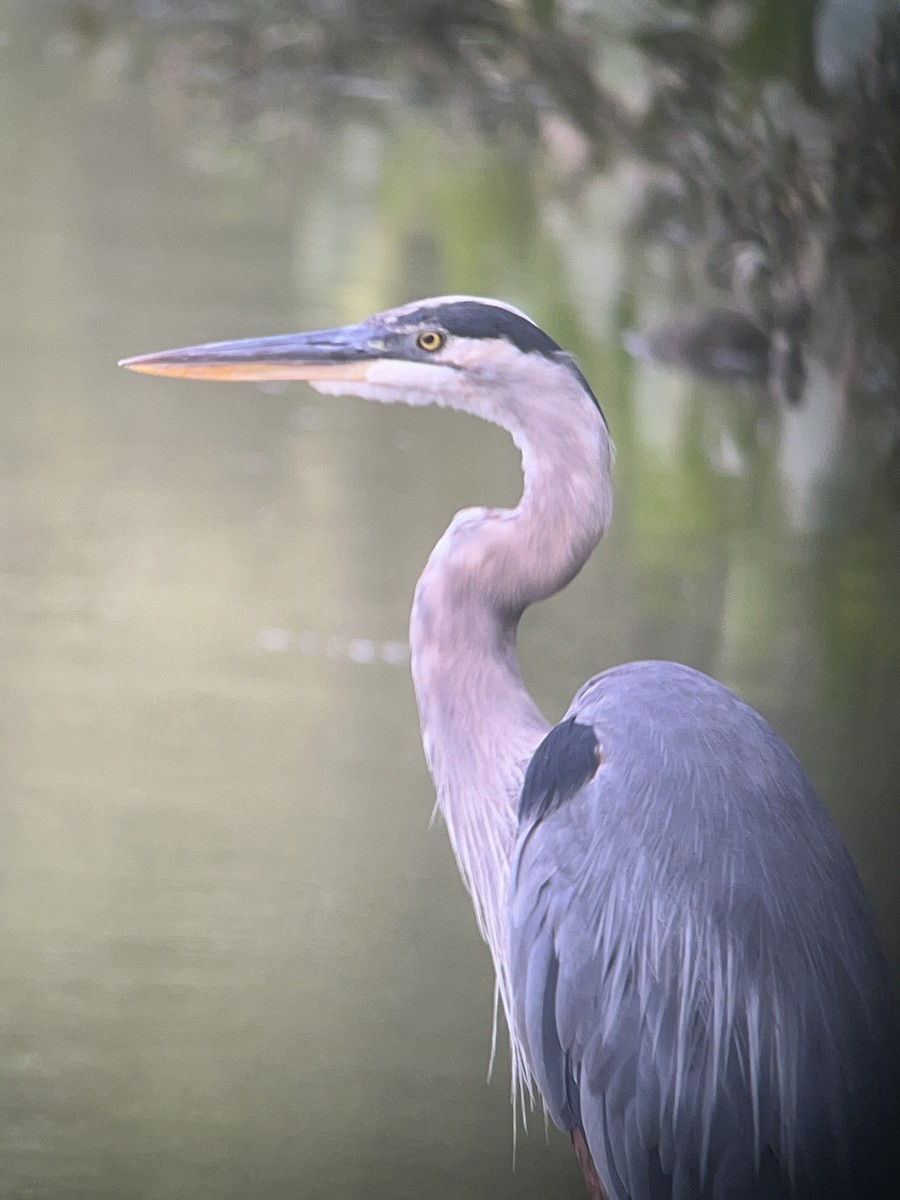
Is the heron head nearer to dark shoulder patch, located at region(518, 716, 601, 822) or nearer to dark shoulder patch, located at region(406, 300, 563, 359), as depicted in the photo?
dark shoulder patch, located at region(406, 300, 563, 359)

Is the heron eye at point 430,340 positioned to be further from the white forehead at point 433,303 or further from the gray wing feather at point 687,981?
the gray wing feather at point 687,981

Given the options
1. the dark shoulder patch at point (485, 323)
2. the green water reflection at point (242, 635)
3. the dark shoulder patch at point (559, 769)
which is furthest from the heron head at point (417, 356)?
the dark shoulder patch at point (559, 769)

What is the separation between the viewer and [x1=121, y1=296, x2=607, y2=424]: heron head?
5.35 feet

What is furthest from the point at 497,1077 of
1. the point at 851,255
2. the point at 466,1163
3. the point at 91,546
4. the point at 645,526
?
the point at 851,255

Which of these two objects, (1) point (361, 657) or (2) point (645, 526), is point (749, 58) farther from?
(1) point (361, 657)

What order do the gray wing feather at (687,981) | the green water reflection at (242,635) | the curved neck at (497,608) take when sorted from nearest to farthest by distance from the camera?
the gray wing feather at (687,981), the curved neck at (497,608), the green water reflection at (242,635)

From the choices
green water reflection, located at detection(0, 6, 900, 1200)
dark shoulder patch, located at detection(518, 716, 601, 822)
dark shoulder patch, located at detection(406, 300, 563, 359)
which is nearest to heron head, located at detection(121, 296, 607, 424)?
dark shoulder patch, located at detection(406, 300, 563, 359)

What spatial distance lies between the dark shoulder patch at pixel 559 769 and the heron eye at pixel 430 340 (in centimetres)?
43

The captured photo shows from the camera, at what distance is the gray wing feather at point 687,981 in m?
1.56

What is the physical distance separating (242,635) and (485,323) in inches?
20.2

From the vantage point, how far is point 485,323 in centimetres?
164

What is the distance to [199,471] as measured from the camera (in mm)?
1869

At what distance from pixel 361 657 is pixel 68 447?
443 millimetres

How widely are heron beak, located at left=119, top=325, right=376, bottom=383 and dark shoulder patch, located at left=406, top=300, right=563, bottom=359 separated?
0.07 m
